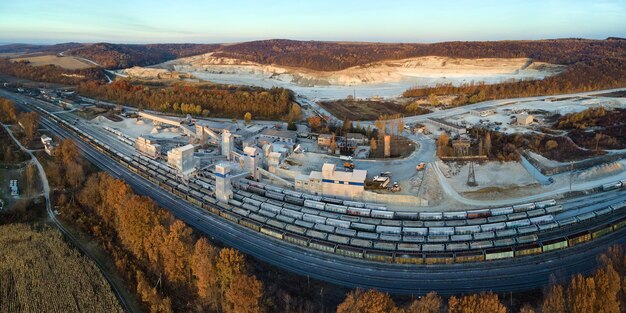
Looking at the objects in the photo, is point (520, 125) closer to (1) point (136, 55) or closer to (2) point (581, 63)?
(2) point (581, 63)

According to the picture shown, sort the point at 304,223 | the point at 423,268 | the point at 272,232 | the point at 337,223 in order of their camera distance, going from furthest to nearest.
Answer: the point at 304,223 < the point at 337,223 < the point at 272,232 < the point at 423,268

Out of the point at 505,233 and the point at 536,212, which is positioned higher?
the point at 536,212

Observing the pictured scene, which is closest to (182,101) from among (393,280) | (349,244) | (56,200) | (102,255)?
(56,200)

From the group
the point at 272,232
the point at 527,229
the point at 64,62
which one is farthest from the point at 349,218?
the point at 64,62

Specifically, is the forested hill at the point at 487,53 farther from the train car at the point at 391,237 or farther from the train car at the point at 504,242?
the train car at the point at 391,237

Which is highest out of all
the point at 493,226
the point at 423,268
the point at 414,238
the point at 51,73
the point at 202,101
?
the point at 51,73

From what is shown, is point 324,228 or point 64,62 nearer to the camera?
point 324,228

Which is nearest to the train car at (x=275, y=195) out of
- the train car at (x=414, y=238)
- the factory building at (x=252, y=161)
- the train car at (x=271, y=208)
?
the train car at (x=271, y=208)

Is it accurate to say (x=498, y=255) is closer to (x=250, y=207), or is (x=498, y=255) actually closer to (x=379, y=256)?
(x=379, y=256)

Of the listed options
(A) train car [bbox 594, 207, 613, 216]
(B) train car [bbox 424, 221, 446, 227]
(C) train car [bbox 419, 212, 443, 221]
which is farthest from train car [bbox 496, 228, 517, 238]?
(A) train car [bbox 594, 207, 613, 216]
